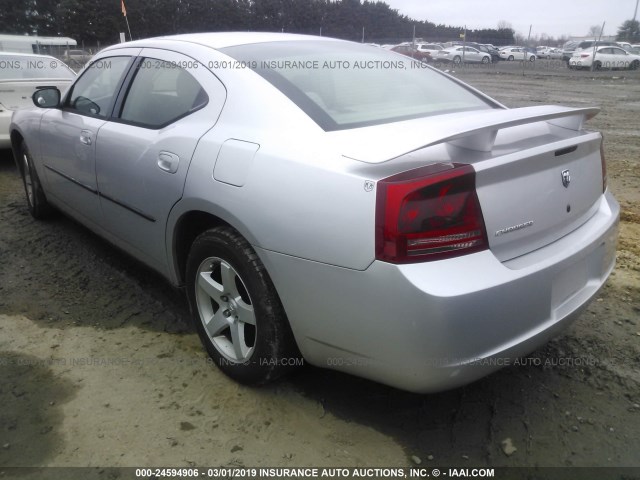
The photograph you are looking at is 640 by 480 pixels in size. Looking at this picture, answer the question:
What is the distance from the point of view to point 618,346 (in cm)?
278

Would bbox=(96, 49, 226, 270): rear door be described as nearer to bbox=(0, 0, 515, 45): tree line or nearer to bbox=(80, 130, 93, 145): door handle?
bbox=(80, 130, 93, 145): door handle

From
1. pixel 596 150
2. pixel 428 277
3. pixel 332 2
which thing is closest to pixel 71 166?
pixel 428 277

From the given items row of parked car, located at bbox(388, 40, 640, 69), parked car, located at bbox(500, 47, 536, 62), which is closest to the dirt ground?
row of parked car, located at bbox(388, 40, 640, 69)

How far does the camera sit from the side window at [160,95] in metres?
2.68

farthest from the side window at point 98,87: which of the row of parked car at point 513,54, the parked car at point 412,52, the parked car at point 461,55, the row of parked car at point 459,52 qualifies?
the parked car at point 461,55

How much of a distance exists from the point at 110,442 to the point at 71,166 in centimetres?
208

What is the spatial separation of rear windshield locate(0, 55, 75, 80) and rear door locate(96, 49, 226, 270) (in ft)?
15.3

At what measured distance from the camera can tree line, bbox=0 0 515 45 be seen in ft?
151

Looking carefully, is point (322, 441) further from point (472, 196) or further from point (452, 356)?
point (472, 196)

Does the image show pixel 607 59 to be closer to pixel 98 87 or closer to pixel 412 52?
pixel 412 52

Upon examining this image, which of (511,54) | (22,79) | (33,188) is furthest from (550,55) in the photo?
(33,188)

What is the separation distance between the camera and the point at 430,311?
171 centimetres

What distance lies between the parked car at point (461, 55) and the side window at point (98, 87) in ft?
107

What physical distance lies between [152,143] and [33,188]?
2.50 m
